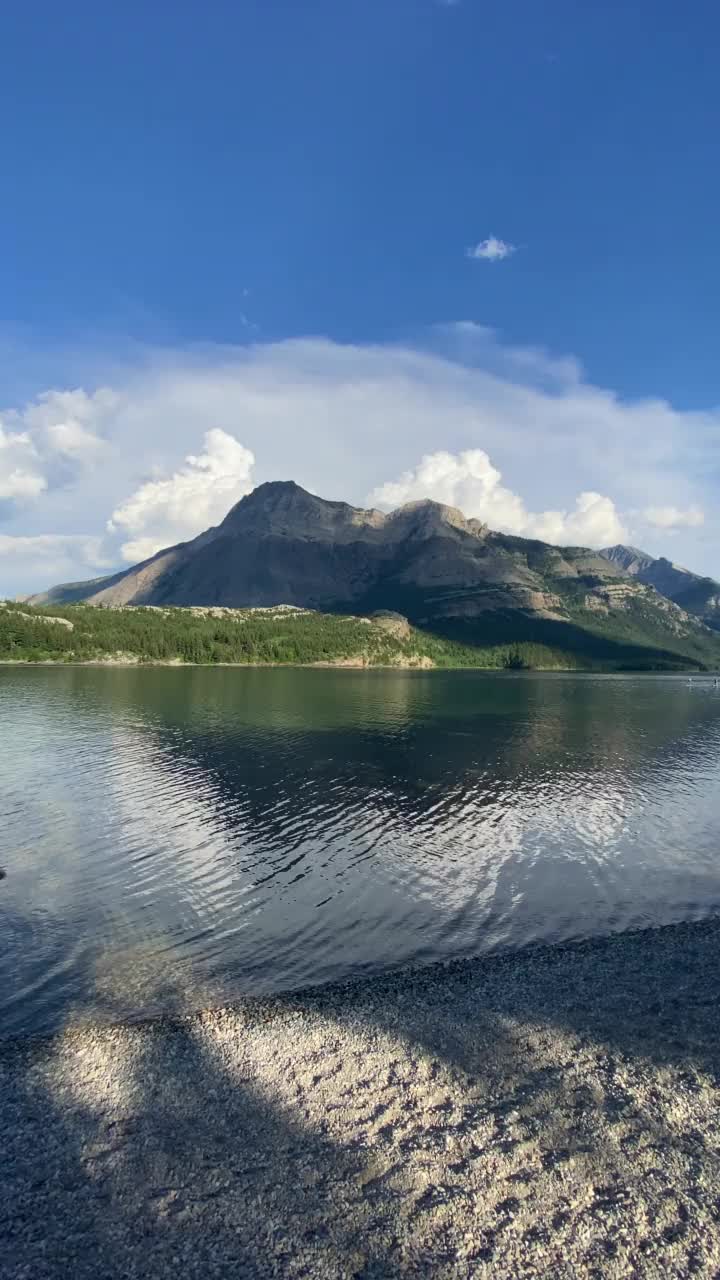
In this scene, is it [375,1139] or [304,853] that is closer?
[375,1139]

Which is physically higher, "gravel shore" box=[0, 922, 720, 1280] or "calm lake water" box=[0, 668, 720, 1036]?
"gravel shore" box=[0, 922, 720, 1280]

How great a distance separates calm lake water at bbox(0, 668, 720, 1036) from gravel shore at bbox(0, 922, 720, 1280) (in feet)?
13.4

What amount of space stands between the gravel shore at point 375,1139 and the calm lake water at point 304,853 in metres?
4.08

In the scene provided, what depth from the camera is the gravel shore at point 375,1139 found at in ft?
38.8

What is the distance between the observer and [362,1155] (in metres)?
14.2

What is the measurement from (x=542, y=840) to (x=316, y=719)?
221 ft

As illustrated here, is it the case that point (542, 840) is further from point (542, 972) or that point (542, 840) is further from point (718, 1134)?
point (718, 1134)

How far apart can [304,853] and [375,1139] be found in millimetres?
25872

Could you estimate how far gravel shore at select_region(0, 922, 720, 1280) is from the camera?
11812 mm

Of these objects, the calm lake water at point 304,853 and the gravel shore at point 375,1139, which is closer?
the gravel shore at point 375,1139

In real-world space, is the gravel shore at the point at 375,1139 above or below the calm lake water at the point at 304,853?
above

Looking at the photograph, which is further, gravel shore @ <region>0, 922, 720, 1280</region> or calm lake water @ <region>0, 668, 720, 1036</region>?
calm lake water @ <region>0, 668, 720, 1036</region>

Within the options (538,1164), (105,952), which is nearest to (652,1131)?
(538,1164)

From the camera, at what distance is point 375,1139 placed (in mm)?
14703
